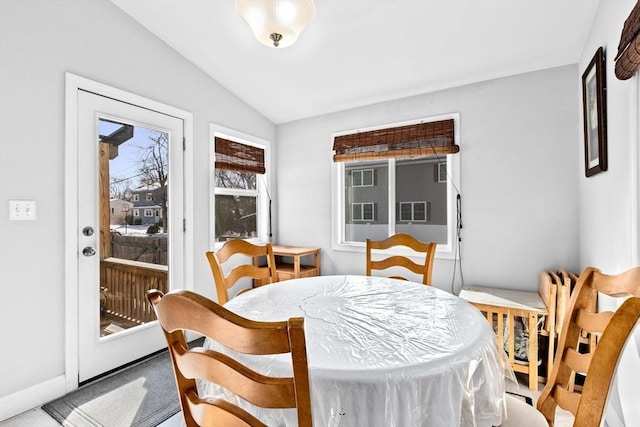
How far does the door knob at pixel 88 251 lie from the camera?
2.17 meters

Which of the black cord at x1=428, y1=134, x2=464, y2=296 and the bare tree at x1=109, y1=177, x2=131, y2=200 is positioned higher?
the bare tree at x1=109, y1=177, x2=131, y2=200

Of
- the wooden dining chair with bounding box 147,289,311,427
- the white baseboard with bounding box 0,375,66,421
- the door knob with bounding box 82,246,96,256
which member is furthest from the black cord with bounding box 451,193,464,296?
the white baseboard with bounding box 0,375,66,421

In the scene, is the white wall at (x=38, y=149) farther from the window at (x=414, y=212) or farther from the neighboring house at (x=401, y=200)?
the window at (x=414, y=212)

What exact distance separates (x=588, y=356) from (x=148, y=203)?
2825 mm

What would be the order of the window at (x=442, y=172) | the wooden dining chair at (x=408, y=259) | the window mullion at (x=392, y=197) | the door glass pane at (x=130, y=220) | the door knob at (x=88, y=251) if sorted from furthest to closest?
the window mullion at (x=392, y=197), the window at (x=442, y=172), the door glass pane at (x=130, y=220), the door knob at (x=88, y=251), the wooden dining chair at (x=408, y=259)

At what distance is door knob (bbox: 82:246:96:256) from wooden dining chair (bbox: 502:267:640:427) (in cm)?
256

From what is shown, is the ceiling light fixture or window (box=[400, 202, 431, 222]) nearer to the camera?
the ceiling light fixture

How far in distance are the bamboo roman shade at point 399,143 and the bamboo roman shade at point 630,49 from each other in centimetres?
146

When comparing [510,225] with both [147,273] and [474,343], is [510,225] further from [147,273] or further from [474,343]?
[147,273]

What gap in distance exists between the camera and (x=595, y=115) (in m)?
1.98

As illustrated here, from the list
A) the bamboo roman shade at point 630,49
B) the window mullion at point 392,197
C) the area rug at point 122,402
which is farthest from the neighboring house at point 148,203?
the bamboo roman shade at point 630,49

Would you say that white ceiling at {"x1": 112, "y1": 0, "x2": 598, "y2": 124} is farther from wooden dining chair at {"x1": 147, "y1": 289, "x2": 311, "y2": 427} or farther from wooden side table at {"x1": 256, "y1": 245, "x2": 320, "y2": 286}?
wooden dining chair at {"x1": 147, "y1": 289, "x2": 311, "y2": 427}

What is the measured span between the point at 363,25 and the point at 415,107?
1.08m

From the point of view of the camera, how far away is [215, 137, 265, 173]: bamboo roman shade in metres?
3.25
